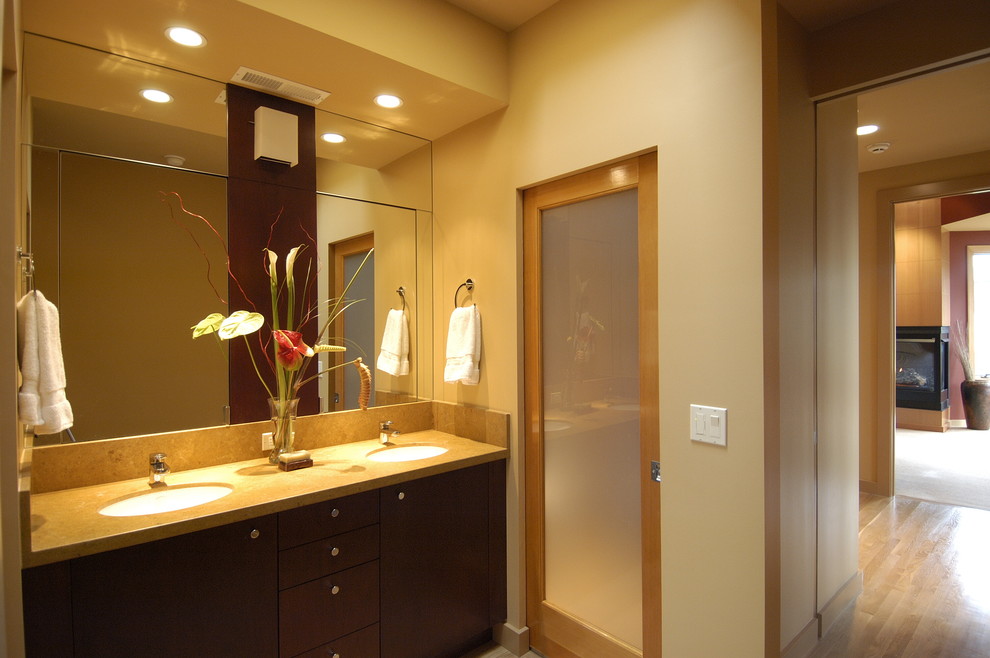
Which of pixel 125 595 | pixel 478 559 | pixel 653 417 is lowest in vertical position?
pixel 478 559

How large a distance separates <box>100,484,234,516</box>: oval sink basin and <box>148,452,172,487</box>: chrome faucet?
36 millimetres

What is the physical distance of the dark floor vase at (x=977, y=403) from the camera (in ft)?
7.10

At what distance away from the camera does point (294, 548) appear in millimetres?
1804

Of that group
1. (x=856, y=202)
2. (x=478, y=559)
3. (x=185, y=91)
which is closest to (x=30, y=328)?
(x=185, y=91)

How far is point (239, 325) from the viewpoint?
2.00 m

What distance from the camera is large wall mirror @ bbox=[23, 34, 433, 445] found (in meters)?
1.89

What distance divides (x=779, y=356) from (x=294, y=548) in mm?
1776

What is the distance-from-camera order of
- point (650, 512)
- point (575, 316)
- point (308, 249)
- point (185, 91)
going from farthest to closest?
point (308, 249), point (575, 316), point (185, 91), point (650, 512)

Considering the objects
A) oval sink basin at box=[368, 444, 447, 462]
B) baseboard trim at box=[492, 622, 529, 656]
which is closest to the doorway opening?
baseboard trim at box=[492, 622, 529, 656]

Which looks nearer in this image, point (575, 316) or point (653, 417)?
point (653, 417)

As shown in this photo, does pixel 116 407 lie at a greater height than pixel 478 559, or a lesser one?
greater

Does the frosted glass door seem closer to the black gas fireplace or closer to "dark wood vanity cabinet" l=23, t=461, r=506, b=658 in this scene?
"dark wood vanity cabinet" l=23, t=461, r=506, b=658

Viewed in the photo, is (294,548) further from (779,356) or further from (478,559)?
(779,356)

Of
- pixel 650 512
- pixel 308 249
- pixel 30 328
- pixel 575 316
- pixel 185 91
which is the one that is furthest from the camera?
pixel 308 249
